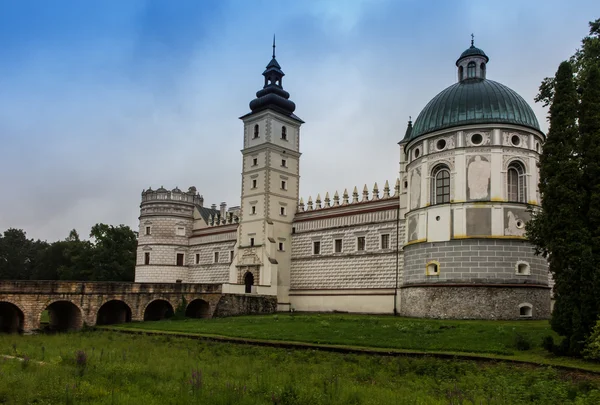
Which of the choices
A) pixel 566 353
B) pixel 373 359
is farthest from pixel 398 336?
pixel 566 353

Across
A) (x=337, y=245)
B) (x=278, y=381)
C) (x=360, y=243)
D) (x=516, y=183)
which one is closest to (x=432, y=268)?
(x=516, y=183)

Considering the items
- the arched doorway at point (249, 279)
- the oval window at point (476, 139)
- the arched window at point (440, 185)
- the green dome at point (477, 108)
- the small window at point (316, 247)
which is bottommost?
the arched doorway at point (249, 279)

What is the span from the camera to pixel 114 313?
39.0 m

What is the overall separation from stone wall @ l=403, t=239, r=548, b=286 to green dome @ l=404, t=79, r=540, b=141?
22.8ft

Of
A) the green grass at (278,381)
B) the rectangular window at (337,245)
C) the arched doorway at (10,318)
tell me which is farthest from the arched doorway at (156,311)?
the green grass at (278,381)

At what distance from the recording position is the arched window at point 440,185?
32.2 metres

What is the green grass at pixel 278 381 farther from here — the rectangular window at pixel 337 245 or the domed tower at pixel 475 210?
the rectangular window at pixel 337 245

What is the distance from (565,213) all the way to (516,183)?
15451 millimetres

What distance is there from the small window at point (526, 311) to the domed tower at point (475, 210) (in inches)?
2.1

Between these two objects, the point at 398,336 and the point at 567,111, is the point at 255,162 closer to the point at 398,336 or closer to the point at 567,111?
the point at 398,336

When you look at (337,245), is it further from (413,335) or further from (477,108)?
(413,335)

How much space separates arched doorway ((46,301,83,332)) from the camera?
33344mm

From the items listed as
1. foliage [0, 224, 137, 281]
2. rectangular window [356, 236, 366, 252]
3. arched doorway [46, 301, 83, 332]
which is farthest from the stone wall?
foliage [0, 224, 137, 281]

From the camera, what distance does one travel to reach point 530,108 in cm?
3312
